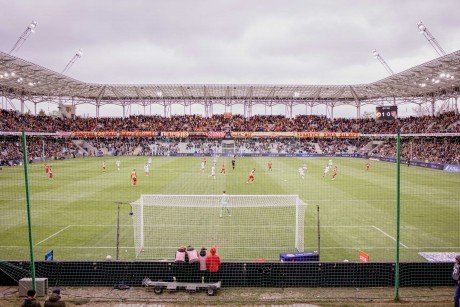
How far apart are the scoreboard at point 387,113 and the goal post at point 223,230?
102ft

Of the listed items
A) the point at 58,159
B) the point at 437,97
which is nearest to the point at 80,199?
the point at 58,159

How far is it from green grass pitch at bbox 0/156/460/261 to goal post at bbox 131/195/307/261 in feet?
0.18

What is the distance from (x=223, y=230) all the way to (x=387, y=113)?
38.1 metres

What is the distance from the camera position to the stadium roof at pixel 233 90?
4297 cm

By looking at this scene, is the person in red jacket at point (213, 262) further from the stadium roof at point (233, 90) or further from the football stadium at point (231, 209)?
the stadium roof at point (233, 90)

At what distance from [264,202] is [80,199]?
12.3 meters

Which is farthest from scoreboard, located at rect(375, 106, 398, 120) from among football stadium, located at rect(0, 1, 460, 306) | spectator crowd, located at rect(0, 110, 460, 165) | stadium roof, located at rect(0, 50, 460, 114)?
spectator crowd, located at rect(0, 110, 460, 165)

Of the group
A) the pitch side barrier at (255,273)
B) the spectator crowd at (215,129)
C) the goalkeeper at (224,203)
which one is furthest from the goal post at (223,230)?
the spectator crowd at (215,129)

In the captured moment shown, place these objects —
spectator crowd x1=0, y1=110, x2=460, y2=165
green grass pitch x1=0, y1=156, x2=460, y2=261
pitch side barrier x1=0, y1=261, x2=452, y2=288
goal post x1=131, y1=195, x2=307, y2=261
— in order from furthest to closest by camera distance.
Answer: spectator crowd x1=0, y1=110, x2=460, y2=165 → green grass pitch x1=0, y1=156, x2=460, y2=261 → goal post x1=131, y1=195, x2=307, y2=261 → pitch side barrier x1=0, y1=261, x2=452, y2=288

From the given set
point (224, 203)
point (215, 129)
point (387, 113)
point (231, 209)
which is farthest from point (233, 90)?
point (224, 203)

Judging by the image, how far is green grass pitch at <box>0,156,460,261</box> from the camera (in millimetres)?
13109

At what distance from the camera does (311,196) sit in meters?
23.7

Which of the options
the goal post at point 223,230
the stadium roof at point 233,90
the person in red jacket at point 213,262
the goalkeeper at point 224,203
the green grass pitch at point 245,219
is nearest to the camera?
the person in red jacket at point 213,262

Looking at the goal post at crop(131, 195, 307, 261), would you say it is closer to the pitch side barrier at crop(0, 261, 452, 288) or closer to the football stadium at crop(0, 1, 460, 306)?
the football stadium at crop(0, 1, 460, 306)
